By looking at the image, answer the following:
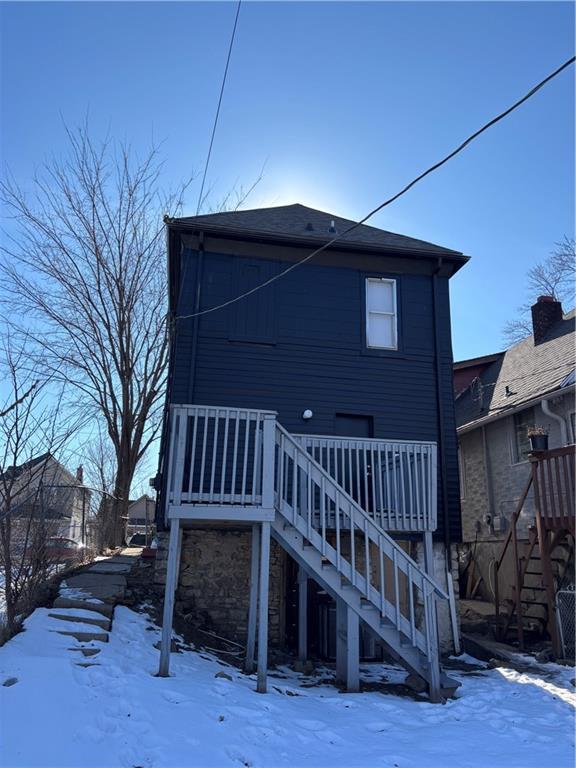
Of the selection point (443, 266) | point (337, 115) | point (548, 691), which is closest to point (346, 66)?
point (337, 115)

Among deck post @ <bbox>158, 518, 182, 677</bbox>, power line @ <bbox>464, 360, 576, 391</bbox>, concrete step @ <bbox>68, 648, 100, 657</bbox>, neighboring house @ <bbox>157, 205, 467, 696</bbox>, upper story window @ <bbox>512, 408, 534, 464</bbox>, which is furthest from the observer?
upper story window @ <bbox>512, 408, 534, 464</bbox>

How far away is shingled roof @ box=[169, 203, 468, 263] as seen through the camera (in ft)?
32.5

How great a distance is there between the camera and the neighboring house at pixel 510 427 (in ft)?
38.7

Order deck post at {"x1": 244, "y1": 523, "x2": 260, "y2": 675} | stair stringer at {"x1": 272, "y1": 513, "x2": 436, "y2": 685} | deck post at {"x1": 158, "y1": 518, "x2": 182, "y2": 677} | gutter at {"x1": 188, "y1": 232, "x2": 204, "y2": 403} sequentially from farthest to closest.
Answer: gutter at {"x1": 188, "y1": 232, "x2": 204, "y2": 403}
deck post at {"x1": 244, "y1": 523, "x2": 260, "y2": 675}
stair stringer at {"x1": 272, "y1": 513, "x2": 436, "y2": 685}
deck post at {"x1": 158, "y1": 518, "x2": 182, "y2": 677}

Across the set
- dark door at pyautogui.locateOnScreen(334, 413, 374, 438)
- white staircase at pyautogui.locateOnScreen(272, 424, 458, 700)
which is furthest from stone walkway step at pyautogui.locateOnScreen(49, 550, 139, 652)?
dark door at pyautogui.locateOnScreen(334, 413, 374, 438)

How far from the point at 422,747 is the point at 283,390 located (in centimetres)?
607

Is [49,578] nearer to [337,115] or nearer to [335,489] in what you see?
[335,489]

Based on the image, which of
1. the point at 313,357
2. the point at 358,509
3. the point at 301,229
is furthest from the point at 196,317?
the point at 358,509

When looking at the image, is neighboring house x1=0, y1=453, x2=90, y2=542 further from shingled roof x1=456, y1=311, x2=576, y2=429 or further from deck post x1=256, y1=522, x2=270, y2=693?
shingled roof x1=456, y1=311, x2=576, y2=429

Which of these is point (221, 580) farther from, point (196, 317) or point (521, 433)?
point (521, 433)

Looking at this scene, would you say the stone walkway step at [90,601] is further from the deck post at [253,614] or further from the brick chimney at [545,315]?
the brick chimney at [545,315]

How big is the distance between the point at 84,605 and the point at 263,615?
83.3 inches

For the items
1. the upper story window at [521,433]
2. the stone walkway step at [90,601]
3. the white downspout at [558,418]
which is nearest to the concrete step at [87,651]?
the stone walkway step at [90,601]

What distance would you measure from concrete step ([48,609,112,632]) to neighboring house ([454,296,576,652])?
27.3 ft
